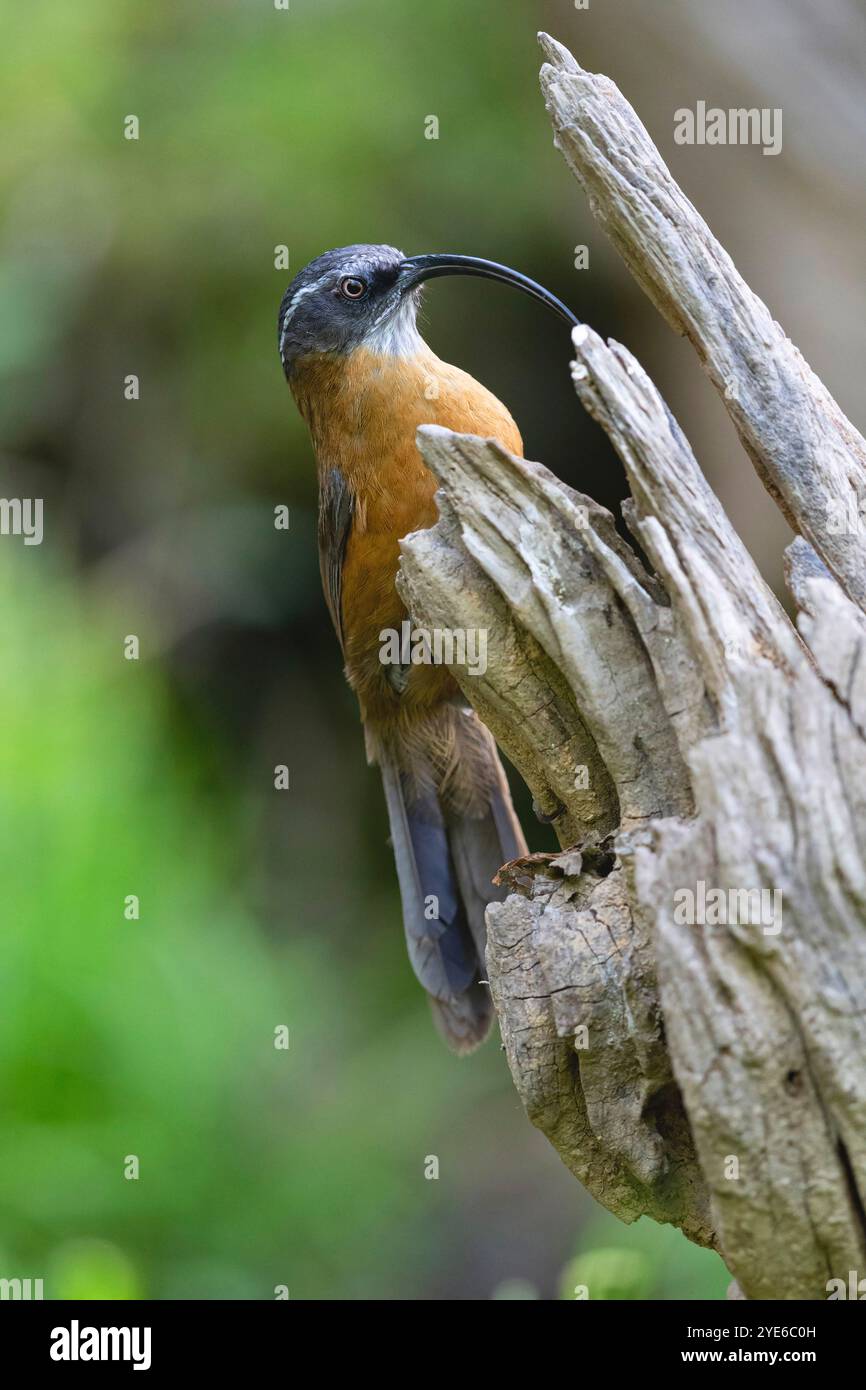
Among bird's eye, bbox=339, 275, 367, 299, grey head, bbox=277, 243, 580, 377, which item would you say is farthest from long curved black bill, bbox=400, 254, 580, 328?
bird's eye, bbox=339, 275, 367, 299

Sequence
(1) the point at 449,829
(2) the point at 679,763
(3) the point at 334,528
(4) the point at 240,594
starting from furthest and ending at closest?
(4) the point at 240,594
(1) the point at 449,829
(3) the point at 334,528
(2) the point at 679,763

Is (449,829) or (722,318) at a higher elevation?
(722,318)

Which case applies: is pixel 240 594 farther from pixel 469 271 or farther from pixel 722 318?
pixel 722 318

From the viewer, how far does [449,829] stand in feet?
17.0

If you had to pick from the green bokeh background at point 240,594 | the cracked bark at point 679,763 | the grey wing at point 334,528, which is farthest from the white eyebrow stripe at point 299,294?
the green bokeh background at point 240,594

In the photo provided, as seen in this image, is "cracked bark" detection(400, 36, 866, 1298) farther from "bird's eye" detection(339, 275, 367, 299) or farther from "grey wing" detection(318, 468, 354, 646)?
"grey wing" detection(318, 468, 354, 646)

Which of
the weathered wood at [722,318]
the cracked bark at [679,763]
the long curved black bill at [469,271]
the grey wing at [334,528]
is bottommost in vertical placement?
the cracked bark at [679,763]

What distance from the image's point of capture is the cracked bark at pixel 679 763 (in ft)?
7.47

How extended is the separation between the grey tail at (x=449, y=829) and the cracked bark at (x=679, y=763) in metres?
1.74

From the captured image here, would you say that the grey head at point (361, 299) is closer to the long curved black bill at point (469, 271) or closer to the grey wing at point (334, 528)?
A: the long curved black bill at point (469, 271)

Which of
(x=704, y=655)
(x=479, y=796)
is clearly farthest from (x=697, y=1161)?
(x=479, y=796)

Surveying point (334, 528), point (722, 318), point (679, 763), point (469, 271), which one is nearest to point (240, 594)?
point (334, 528)

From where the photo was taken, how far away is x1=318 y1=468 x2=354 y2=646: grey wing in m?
4.70

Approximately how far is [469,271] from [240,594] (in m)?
3.54
